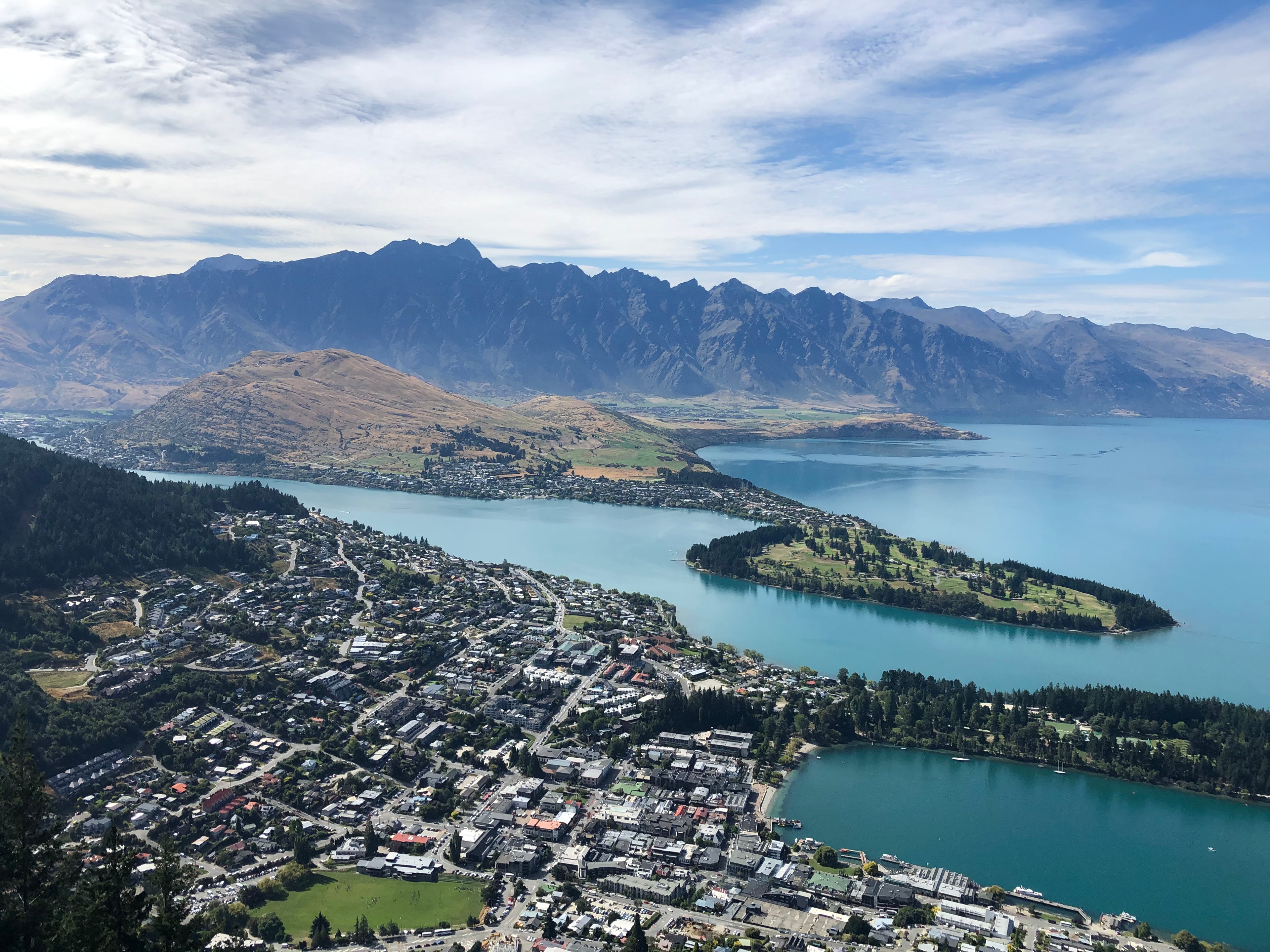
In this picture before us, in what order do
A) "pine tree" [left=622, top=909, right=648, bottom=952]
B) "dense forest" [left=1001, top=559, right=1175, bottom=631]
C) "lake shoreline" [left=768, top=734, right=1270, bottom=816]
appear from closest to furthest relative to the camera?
"pine tree" [left=622, top=909, right=648, bottom=952]
"lake shoreline" [left=768, top=734, right=1270, bottom=816]
"dense forest" [left=1001, top=559, right=1175, bottom=631]

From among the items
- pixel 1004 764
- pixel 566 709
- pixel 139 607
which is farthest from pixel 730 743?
pixel 139 607

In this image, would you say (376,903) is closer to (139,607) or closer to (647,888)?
(647,888)

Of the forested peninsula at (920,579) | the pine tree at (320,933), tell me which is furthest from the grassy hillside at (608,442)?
the pine tree at (320,933)

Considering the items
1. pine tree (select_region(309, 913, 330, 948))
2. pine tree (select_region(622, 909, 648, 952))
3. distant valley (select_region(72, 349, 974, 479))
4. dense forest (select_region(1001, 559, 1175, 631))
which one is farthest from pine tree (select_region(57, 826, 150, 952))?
distant valley (select_region(72, 349, 974, 479))

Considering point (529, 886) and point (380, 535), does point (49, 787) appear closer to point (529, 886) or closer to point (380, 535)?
point (529, 886)

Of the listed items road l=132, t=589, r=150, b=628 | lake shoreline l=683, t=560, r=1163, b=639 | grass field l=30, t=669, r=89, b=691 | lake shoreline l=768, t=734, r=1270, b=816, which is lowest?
lake shoreline l=768, t=734, r=1270, b=816

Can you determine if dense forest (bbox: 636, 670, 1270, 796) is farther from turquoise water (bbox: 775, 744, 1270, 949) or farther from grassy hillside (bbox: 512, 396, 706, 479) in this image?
grassy hillside (bbox: 512, 396, 706, 479)
